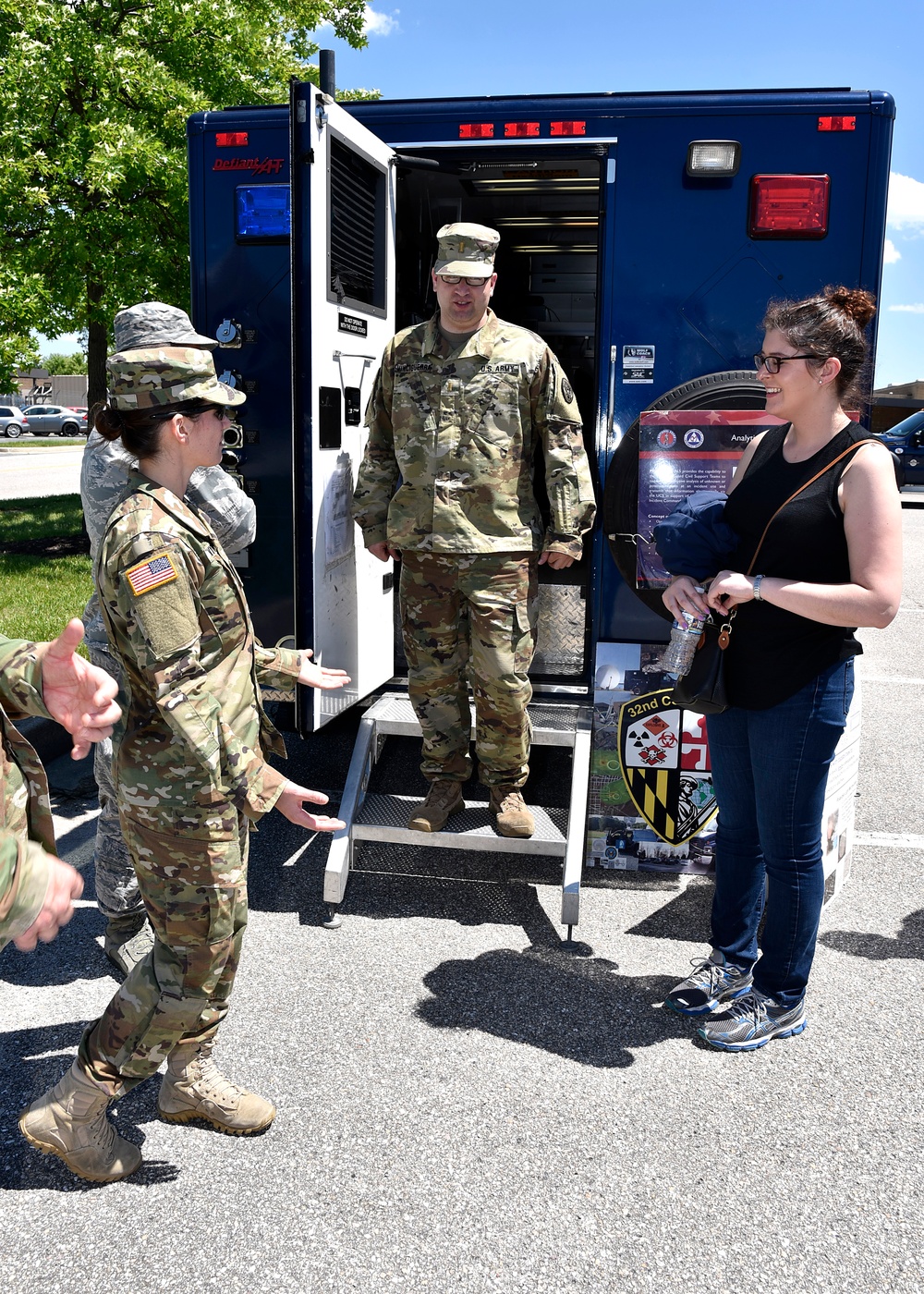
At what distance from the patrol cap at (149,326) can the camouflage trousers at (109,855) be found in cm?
80

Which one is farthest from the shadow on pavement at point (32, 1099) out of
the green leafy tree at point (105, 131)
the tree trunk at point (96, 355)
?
the tree trunk at point (96, 355)

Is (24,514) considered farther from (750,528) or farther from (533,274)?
(750,528)

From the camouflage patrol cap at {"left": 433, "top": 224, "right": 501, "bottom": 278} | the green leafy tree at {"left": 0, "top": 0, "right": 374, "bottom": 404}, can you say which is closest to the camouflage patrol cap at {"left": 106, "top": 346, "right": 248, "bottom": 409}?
the camouflage patrol cap at {"left": 433, "top": 224, "right": 501, "bottom": 278}

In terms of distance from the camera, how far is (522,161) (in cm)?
406

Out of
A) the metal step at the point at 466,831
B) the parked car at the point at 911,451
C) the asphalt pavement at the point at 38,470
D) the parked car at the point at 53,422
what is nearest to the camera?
the metal step at the point at 466,831

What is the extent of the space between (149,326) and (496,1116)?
222 centimetres

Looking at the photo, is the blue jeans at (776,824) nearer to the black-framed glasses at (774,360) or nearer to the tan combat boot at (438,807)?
the black-framed glasses at (774,360)

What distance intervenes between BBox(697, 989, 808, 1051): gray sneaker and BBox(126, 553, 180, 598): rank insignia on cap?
6.26 feet

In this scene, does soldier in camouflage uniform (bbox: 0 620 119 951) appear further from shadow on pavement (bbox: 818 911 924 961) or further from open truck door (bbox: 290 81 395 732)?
shadow on pavement (bbox: 818 911 924 961)

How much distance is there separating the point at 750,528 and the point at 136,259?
7094 mm

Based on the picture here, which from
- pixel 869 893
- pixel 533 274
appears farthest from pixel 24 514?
pixel 869 893

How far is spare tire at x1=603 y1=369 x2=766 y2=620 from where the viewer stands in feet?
12.0

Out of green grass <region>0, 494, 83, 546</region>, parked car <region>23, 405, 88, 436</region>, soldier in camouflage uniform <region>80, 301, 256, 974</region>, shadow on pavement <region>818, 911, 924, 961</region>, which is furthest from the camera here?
parked car <region>23, 405, 88, 436</region>

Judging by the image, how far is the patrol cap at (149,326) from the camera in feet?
9.37
